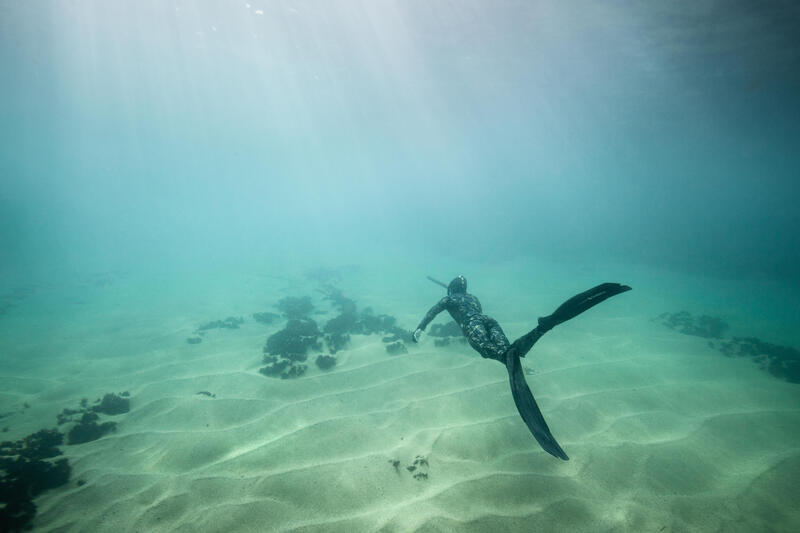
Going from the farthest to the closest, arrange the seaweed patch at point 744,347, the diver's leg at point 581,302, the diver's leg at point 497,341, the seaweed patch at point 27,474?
the seaweed patch at point 744,347
the diver's leg at point 497,341
the seaweed patch at point 27,474
the diver's leg at point 581,302

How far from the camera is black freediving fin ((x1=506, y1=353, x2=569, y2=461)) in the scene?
2.96 m

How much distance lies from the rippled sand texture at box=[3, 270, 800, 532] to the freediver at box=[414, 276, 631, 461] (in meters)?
1.46

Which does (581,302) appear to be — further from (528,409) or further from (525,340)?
(528,409)

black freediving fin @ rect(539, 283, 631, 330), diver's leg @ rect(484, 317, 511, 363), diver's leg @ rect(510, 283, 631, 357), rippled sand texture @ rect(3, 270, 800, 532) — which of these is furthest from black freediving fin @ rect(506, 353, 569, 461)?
rippled sand texture @ rect(3, 270, 800, 532)

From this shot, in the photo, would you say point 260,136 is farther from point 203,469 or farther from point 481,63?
point 203,469

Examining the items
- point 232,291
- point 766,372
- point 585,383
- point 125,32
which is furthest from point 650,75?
point 125,32

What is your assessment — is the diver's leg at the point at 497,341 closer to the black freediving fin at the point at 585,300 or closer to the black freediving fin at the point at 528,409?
the black freediving fin at the point at 528,409

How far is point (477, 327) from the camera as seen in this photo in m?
4.63

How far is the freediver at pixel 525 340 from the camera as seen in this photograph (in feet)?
9.78

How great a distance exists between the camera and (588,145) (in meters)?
43.0

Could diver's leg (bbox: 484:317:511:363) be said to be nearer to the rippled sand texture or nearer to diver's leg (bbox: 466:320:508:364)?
diver's leg (bbox: 466:320:508:364)

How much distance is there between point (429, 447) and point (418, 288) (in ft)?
50.4

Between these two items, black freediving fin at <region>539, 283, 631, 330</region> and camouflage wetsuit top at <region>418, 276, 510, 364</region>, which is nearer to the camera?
black freediving fin at <region>539, 283, 631, 330</region>

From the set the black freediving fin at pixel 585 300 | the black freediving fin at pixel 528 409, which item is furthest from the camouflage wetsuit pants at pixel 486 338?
the black freediving fin at pixel 585 300
